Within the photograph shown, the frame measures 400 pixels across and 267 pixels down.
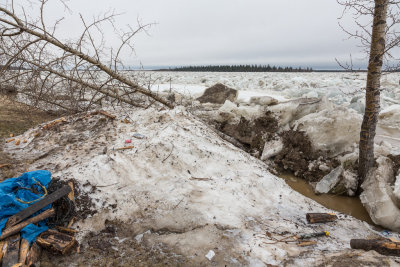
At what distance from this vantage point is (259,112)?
19.7 feet

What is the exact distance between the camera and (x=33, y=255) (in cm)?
209

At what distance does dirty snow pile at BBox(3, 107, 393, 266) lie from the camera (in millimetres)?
2379

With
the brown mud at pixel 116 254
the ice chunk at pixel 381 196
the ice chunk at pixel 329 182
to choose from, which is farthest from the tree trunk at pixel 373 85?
the brown mud at pixel 116 254

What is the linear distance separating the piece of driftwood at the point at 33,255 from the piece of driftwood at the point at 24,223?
0.21m

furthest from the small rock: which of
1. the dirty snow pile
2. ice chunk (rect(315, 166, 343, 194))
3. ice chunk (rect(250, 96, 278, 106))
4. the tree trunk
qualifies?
the tree trunk

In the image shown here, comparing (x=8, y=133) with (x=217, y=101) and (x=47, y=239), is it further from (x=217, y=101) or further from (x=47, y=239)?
(x=217, y=101)

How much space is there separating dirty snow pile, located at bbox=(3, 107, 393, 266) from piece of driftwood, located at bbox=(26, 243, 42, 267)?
1.58 ft

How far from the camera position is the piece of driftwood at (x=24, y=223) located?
2.11m

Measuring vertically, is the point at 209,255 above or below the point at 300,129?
below

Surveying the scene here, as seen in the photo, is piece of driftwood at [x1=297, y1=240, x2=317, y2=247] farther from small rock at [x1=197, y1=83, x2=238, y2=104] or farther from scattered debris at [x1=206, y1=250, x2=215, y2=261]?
small rock at [x1=197, y1=83, x2=238, y2=104]

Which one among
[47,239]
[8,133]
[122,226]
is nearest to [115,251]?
[122,226]

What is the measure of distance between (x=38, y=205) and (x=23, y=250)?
0.43 meters

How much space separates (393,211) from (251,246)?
2.23m

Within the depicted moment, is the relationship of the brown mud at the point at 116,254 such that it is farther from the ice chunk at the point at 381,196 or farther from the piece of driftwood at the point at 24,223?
the ice chunk at the point at 381,196
